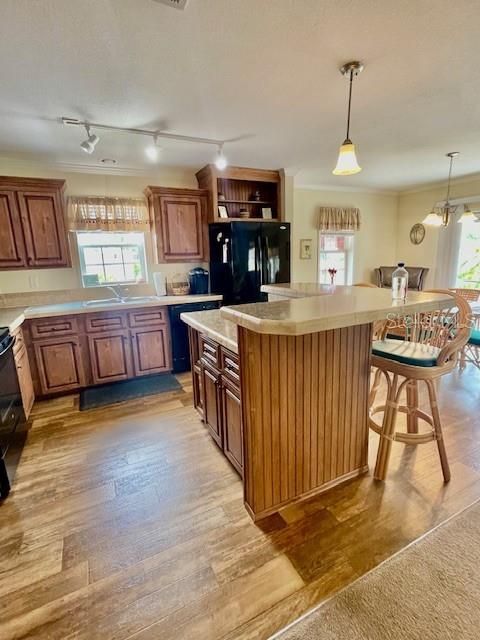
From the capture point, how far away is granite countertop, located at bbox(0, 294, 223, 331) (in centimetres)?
279

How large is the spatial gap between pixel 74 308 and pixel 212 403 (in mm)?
1984

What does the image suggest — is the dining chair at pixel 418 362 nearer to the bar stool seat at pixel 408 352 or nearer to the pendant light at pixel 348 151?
the bar stool seat at pixel 408 352

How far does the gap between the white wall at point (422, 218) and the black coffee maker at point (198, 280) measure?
4.06 meters

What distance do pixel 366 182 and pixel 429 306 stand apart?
166 inches

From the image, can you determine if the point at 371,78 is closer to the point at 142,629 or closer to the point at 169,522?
the point at 169,522

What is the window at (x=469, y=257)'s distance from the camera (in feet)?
16.1

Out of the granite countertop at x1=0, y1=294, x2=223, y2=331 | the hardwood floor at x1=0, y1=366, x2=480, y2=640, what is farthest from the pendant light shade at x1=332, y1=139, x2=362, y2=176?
the granite countertop at x1=0, y1=294, x2=223, y2=331

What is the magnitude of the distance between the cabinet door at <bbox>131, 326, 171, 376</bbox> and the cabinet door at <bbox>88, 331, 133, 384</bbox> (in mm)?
83

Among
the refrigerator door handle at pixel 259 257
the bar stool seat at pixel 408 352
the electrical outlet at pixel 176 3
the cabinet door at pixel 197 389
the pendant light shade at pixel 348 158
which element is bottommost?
the cabinet door at pixel 197 389

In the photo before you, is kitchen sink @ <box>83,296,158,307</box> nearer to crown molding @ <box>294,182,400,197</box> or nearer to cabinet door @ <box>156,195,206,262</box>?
cabinet door @ <box>156,195,206,262</box>

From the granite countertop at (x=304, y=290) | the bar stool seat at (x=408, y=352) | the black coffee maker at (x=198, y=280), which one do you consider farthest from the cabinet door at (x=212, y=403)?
the black coffee maker at (x=198, y=280)

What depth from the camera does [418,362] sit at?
71.1 inches

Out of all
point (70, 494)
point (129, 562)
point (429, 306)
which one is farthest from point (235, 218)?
point (129, 562)

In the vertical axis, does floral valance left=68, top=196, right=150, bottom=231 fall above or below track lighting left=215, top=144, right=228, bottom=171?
below
